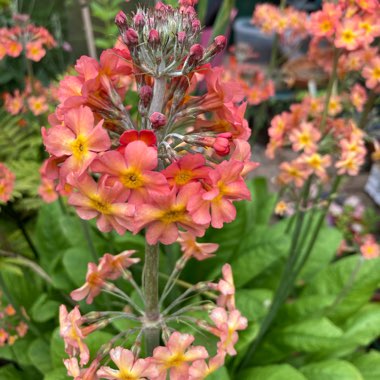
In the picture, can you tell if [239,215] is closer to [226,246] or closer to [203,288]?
[226,246]

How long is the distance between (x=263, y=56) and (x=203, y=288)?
16.8ft

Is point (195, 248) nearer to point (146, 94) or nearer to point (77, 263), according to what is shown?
point (146, 94)

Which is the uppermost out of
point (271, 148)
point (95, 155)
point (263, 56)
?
point (95, 155)

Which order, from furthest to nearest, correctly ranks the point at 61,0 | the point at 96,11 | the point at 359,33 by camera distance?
the point at 61,0, the point at 96,11, the point at 359,33

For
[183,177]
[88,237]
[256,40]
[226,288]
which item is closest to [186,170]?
[183,177]

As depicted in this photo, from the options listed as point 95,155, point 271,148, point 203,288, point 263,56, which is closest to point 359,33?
point 271,148

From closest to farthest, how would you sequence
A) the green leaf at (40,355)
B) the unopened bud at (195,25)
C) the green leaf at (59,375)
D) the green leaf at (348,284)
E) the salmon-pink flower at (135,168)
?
the salmon-pink flower at (135,168) → the unopened bud at (195,25) → the green leaf at (59,375) → the green leaf at (40,355) → the green leaf at (348,284)

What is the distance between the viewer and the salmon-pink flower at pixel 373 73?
5.42 ft

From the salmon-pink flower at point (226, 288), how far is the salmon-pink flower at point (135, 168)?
37 centimetres

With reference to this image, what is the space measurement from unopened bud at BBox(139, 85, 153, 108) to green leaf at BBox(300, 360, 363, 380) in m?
1.30

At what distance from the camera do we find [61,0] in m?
3.71

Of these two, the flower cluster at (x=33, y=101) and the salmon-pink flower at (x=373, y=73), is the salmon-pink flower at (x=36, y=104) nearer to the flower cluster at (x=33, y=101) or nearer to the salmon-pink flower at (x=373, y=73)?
the flower cluster at (x=33, y=101)

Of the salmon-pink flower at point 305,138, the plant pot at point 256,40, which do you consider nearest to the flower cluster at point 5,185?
the salmon-pink flower at point 305,138

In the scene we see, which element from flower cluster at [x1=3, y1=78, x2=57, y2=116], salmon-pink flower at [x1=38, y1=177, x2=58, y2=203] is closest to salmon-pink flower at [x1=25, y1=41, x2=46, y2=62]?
flower cluster at [x1=3, y1=78, x2=57, y2=116]
